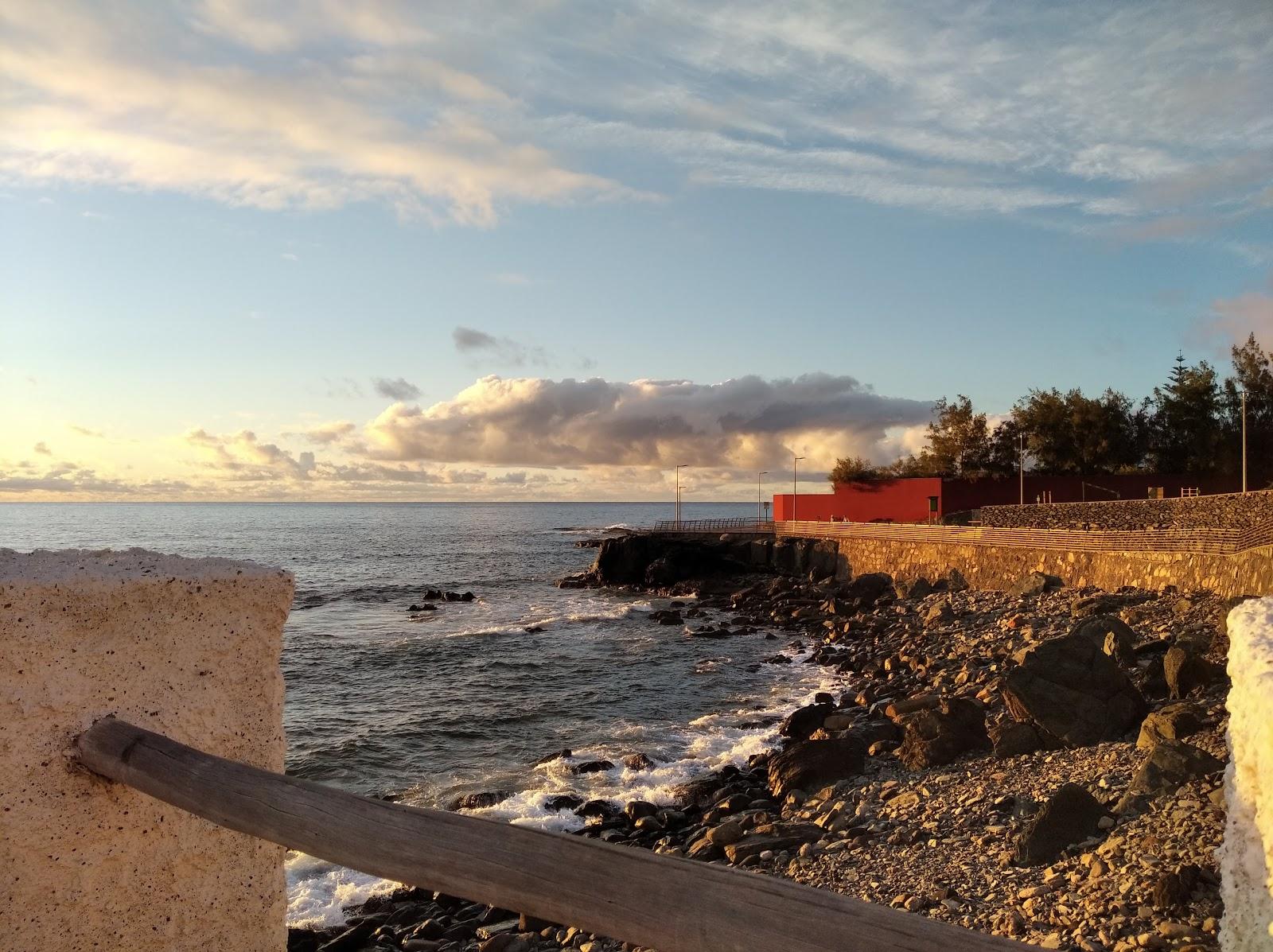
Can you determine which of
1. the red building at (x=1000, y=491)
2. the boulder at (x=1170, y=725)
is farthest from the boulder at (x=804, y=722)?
the red building at (x=1000, y=491)

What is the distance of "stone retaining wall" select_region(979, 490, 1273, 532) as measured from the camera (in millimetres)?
28812

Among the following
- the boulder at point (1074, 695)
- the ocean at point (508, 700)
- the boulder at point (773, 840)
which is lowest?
the ocean at point (508, 700)

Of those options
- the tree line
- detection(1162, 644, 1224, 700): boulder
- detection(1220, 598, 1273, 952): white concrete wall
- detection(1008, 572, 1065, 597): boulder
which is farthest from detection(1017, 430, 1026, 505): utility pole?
detection(1220, 598, 1273, 952): white concrete wall

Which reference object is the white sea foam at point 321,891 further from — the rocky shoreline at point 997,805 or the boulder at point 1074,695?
the boulder at point 1074,695

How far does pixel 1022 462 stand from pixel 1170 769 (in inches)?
1661

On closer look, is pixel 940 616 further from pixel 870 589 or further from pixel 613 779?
pixel 613 779

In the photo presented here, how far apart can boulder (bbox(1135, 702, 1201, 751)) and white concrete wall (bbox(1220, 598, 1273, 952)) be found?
901 centimetres

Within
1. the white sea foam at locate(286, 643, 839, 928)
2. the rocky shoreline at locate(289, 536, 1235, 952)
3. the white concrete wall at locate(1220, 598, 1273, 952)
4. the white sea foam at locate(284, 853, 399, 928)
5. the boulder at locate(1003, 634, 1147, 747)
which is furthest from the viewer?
the boulder at locate(1003, 634, 1147, 747)

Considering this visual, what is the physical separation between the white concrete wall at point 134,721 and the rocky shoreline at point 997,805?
213 centimetres

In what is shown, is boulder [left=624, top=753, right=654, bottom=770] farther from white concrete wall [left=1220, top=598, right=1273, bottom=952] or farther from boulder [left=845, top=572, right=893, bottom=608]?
boulder [left=845, top=572, right=893, bottom=608]

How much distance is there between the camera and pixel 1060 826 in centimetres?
806

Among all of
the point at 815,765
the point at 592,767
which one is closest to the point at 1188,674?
the point at 815,765

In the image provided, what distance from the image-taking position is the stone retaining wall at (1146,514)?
28.8m

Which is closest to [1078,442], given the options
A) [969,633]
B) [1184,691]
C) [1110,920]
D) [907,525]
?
[907,525]
